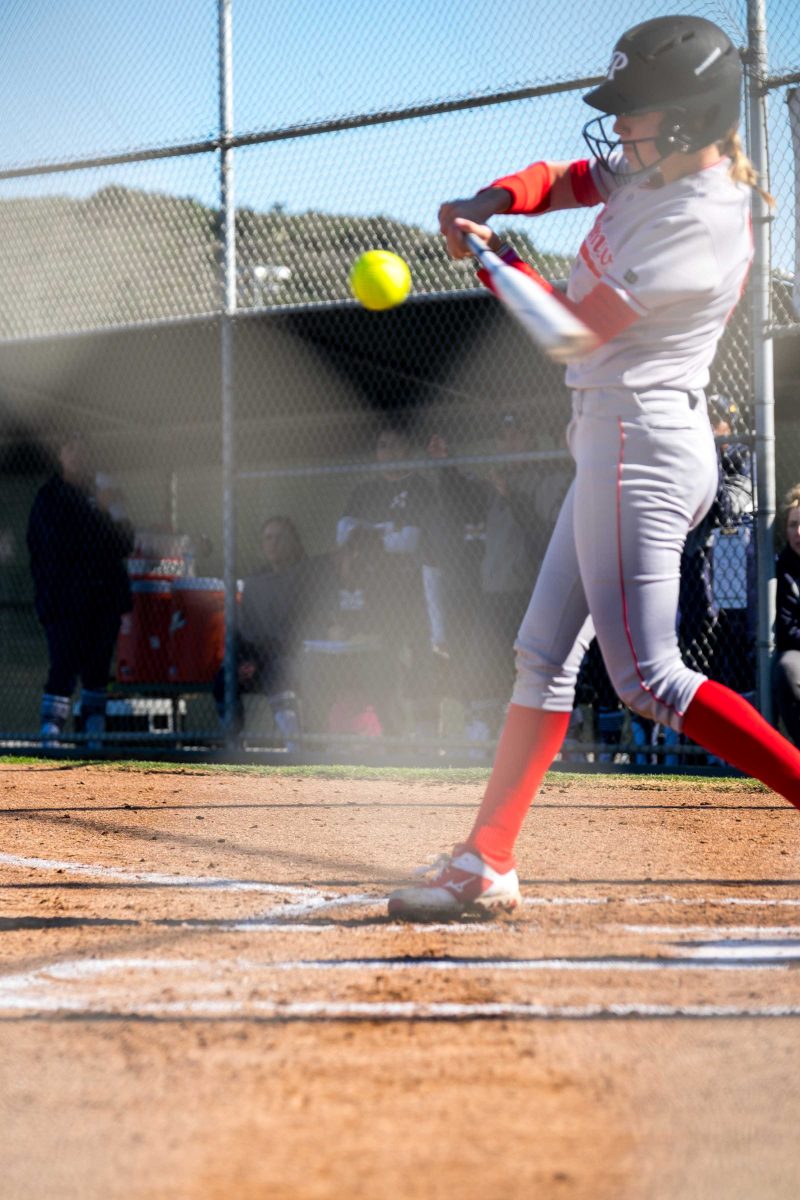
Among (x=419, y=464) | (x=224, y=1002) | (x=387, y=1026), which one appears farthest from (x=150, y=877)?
(x=419, y=464)

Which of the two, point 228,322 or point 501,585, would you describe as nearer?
point 228,322

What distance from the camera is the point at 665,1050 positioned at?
2.13 meters

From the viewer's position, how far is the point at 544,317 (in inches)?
111

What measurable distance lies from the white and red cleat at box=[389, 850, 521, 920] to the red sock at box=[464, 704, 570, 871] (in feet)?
0.10

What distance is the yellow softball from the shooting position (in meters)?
3.97

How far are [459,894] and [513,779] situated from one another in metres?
0.30

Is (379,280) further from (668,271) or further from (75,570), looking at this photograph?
(75,570)

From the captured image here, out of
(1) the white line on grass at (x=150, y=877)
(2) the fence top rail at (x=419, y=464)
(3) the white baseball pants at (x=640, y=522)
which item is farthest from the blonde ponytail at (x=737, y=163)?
(2) the fence top rail at (x=419, y=464)

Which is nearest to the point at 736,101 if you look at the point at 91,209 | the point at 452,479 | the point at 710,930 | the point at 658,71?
the point at 658,71

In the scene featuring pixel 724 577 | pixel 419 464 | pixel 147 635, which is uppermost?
pixel 419 464

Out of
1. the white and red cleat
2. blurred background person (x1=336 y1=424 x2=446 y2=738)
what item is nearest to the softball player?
the white and red cleat

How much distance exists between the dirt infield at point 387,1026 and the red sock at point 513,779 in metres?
0.19

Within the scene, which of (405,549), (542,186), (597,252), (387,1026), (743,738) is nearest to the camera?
(387,1026)

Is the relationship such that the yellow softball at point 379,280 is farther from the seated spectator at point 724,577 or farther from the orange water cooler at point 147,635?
the orange water cooler at point 147,635
